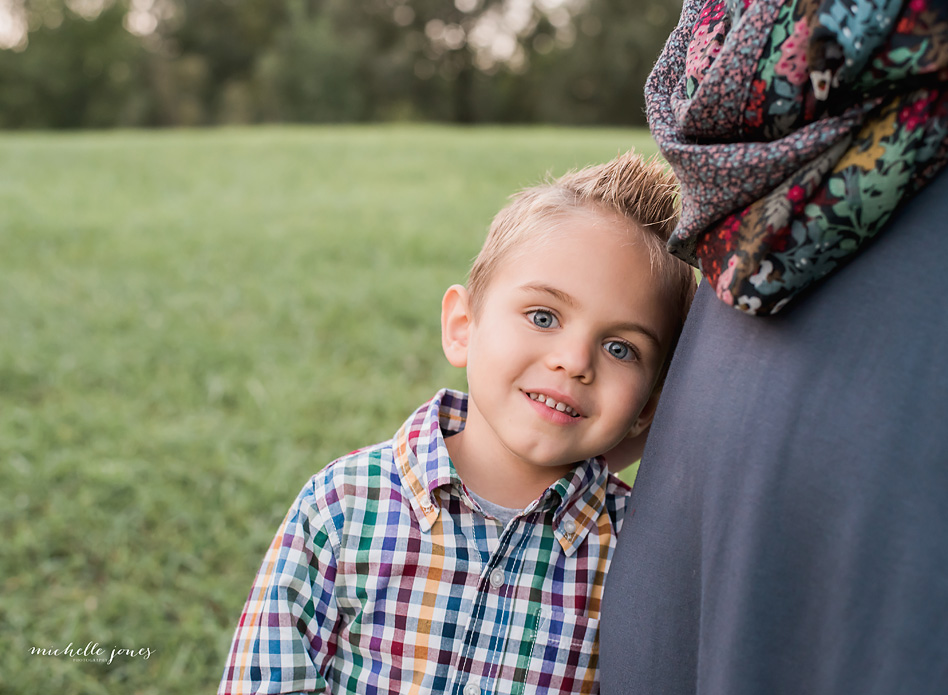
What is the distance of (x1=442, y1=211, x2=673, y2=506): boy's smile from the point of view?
A: 129 centimetres

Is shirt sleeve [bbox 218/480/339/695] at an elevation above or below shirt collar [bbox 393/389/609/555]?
below

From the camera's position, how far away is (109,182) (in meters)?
8.83

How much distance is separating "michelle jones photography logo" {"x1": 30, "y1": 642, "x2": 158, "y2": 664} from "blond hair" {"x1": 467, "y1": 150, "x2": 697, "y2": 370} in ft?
4.91

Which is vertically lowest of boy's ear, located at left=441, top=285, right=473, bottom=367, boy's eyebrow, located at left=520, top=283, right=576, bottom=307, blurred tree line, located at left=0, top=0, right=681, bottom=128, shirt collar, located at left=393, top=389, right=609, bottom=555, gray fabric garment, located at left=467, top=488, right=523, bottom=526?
gray fabric garment, located at left=467, top=488, right=523, bottom=526

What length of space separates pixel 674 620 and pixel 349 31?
33861 mm

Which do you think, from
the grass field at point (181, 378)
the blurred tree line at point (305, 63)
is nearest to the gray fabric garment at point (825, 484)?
the grass field at point (181, 378)

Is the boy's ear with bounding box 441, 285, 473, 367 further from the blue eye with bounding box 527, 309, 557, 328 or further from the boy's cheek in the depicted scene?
the boy's cheek

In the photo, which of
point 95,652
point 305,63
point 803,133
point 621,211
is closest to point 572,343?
point 621,211

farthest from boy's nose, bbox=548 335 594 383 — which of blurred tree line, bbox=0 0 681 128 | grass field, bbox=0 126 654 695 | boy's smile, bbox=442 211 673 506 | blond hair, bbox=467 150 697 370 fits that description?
blurred tree line, bbox=0 0 681 128

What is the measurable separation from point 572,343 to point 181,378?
3.06 m

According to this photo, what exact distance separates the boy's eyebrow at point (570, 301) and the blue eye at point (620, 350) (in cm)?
3

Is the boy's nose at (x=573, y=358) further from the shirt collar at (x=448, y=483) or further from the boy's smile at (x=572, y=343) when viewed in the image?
the shirt collar at (x=448, y=483)

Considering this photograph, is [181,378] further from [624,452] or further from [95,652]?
[624,452]

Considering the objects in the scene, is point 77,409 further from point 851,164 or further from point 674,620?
point 851,164
